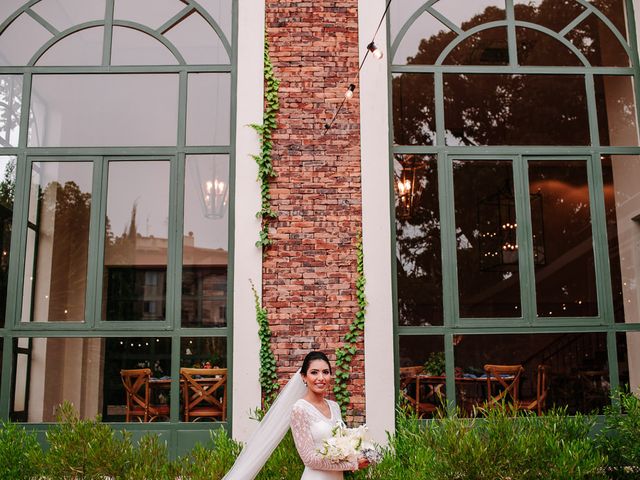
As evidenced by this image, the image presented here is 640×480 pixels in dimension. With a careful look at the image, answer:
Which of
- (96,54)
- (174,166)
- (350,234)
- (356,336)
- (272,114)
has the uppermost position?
(96,54)

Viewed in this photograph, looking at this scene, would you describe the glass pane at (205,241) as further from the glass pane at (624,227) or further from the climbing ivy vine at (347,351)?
the glass pane at (624,227)

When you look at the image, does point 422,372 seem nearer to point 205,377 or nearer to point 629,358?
point 629,358

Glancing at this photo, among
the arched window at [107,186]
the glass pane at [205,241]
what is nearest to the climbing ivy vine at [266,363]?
the arched window at [107,186]

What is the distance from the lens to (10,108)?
8.48m

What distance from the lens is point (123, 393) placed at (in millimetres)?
8688

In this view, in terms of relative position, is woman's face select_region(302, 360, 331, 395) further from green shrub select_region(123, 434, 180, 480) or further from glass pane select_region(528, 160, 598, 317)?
glass pane select_region(528, 160, 598, 317)

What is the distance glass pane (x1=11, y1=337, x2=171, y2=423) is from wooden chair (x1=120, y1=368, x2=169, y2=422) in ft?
0.04

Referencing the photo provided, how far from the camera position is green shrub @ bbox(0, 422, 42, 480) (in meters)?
6.11

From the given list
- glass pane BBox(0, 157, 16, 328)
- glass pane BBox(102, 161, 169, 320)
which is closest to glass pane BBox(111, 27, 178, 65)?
glass pane BBox(102, 161, 169, 320)

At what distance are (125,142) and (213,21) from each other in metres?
1.93

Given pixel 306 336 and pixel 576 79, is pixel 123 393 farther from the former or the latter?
pixel 576 79

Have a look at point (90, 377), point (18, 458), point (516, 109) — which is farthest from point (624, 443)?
point (90, 377)

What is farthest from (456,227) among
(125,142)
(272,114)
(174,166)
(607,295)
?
(125,142)

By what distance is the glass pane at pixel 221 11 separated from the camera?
8.20 m
